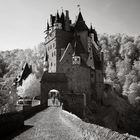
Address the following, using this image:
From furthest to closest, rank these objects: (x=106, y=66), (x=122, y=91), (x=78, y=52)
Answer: (x=106, y=66) < (x=122, y=91) < (x=78, y=52)

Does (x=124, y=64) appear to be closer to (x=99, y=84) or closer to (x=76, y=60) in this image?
(x=99, y=84)

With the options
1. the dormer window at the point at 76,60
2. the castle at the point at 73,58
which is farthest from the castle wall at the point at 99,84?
the dormer window at the point at 76,60

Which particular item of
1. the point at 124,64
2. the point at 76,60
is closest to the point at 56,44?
the point at 76,60

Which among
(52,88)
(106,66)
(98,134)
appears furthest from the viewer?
(106,66)

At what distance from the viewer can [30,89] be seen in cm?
6600

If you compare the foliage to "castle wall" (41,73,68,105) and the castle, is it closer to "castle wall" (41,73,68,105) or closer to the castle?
the castle

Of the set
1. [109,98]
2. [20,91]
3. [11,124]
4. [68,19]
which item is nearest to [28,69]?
[20,91]

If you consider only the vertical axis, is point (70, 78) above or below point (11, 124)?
above

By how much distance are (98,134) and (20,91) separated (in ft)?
198

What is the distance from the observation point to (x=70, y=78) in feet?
197

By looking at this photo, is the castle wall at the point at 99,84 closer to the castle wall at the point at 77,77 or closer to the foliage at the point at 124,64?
the castle wall at the point at 77,77

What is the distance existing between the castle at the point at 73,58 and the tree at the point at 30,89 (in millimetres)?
4816

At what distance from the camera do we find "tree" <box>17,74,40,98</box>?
2579 inches

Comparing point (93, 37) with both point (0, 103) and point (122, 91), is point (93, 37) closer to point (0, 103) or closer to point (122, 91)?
point (122, 91)
